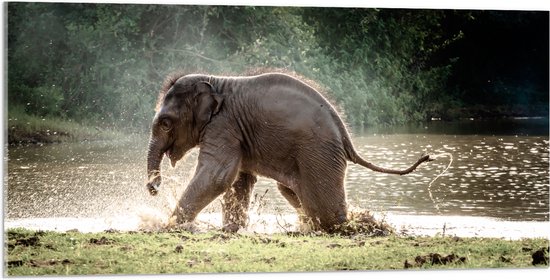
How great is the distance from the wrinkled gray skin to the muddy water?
36cm

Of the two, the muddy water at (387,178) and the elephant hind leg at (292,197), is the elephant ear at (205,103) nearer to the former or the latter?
the muddy water at (387,178)

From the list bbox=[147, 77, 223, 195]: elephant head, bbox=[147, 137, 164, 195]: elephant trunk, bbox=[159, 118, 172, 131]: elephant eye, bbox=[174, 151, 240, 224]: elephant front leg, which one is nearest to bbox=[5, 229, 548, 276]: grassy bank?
bbox=[174, 151, 240, 224]: elephant front leg

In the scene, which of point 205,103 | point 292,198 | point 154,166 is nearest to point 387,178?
point 292,198

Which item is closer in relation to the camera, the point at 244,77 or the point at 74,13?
the point at 244,77

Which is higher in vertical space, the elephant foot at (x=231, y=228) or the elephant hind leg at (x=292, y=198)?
the elephant hind leg at (x=292, y=198)

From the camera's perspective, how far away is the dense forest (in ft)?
33.0

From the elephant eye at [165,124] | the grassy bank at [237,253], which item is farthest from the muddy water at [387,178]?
the grassy bank at [237,253]

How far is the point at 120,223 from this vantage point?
31.8 ft

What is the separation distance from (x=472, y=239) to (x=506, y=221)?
32.7 inches

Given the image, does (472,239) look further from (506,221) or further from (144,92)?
(144,92)

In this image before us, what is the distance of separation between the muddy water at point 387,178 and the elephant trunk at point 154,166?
112 mm

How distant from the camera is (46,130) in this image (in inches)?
399

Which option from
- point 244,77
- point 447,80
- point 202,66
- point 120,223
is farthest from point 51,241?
point 202,66

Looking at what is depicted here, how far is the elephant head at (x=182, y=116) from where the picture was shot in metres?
9.35
